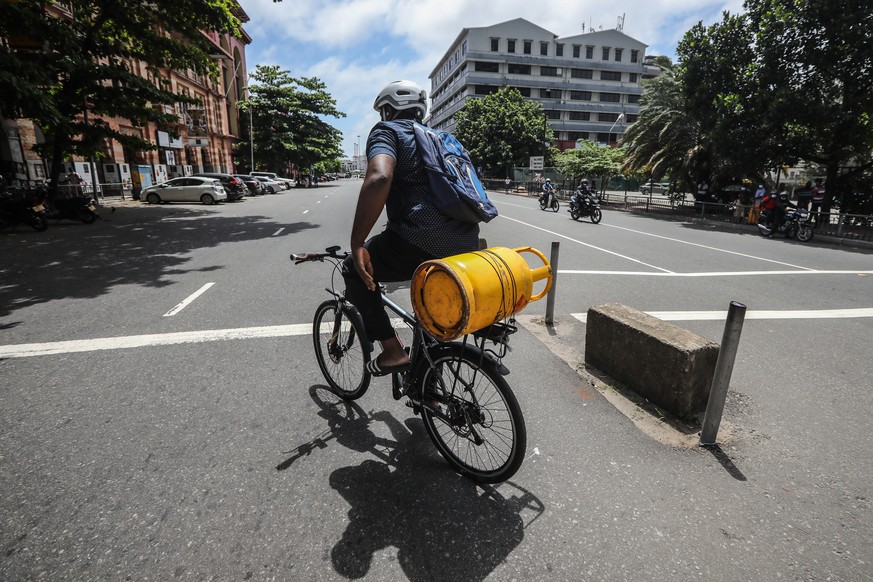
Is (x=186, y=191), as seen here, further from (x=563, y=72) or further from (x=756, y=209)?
(x=563, y=72)

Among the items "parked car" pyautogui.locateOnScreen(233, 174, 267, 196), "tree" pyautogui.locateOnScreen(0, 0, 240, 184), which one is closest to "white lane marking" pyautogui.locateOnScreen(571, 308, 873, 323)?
"tree" pyautogui.locateOnScreen(0, 0, 240, 184)

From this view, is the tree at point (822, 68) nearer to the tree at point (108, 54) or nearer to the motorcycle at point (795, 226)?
the motorcycle at point (795, 226)

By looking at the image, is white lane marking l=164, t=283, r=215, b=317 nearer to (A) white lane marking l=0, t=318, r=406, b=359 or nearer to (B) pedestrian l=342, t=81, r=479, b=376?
(A) white lane marking l=0, t=318, r=406, b=359

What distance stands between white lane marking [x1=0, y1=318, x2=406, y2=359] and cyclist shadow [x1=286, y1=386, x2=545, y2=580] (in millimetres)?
2273

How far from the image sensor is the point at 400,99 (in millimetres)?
2730

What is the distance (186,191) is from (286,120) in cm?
3117

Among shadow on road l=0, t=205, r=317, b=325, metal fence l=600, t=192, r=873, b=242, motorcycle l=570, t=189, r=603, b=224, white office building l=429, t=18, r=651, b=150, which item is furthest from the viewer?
white office building l=429, t=18, r=651, b=150

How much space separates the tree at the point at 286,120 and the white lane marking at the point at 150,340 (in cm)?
5004

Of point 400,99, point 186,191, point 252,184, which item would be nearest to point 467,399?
point 400,99

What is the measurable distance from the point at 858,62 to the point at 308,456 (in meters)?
20.7

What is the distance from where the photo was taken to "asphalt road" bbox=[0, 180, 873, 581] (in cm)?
209

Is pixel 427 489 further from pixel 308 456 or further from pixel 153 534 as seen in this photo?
pixel 153 534

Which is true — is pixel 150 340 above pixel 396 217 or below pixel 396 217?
below

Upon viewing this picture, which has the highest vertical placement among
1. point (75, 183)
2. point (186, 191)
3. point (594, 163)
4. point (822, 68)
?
point (822, 68)
